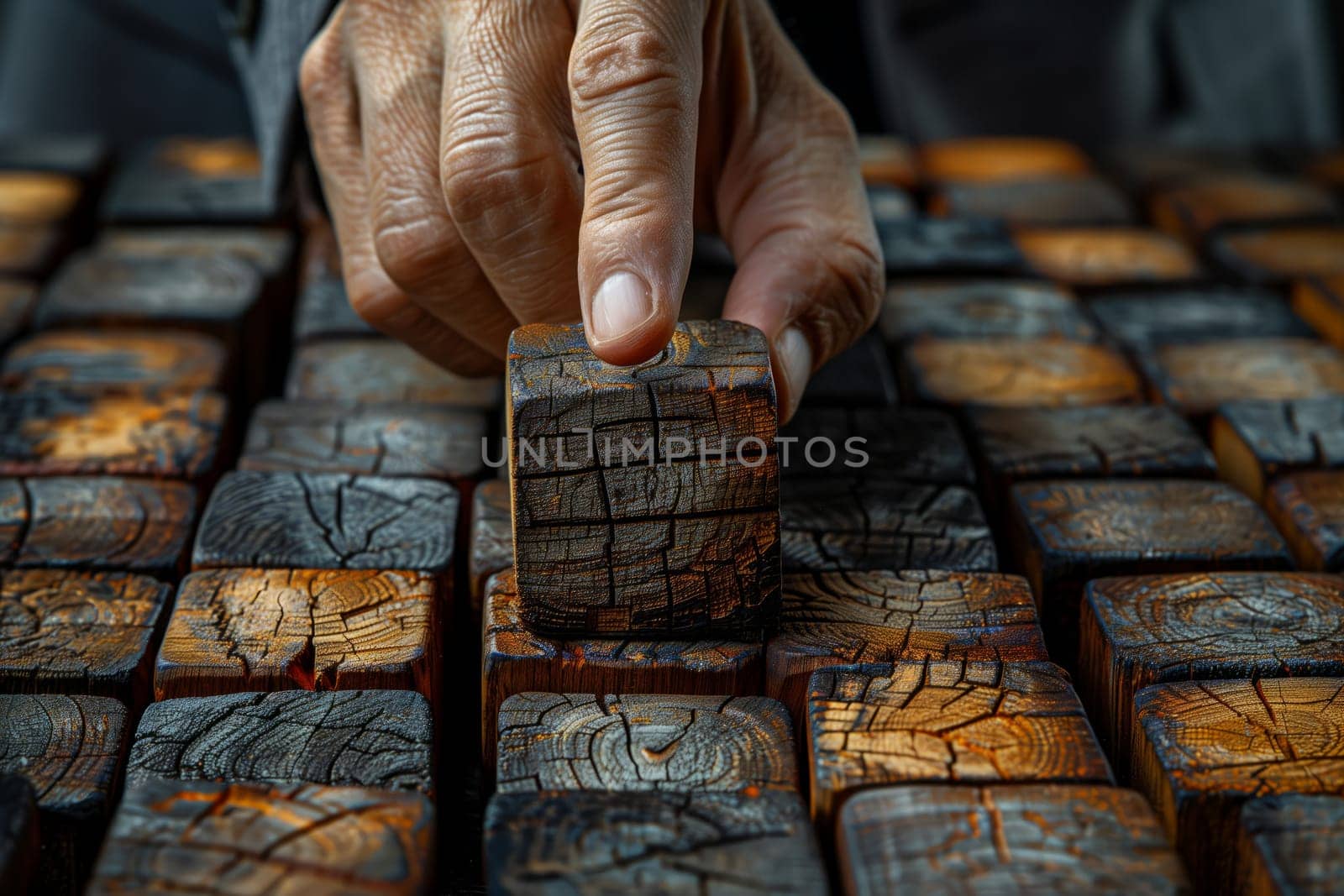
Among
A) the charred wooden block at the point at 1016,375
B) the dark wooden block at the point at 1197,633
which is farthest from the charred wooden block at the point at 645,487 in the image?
the charred wooden block at the point at 1016,375

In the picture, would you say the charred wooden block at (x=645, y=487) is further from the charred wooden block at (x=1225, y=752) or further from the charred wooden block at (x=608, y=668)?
the charred wooden block at (x=1225, y=752)

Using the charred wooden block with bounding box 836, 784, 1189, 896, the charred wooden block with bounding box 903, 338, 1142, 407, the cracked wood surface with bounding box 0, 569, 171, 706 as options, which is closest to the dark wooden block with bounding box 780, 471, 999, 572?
the charred wooden block with bounding box 903, 338, 1142, 407

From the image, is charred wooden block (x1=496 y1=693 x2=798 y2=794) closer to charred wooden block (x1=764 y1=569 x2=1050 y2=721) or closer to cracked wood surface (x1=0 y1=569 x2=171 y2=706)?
charred wooden block (x1=764 y1=569 x2=1050 y2=721)

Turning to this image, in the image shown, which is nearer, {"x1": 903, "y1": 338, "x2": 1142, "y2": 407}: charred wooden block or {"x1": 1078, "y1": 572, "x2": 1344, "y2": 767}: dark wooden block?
{"x1": 1078, "y1": 572, "x2": 1344, "y2": 767}: dark wooden block

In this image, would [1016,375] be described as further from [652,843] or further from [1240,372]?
[652,843]

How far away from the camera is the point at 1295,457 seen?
167 cm

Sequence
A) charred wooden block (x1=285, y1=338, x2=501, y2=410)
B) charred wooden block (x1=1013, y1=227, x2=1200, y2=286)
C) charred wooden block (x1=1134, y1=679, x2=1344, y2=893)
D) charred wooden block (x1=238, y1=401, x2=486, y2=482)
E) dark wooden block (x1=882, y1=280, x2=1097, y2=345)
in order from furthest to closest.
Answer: charred wooden block (x1=1013, y1=227, x2=1200, y2=286) < dark wooden block (x1=882, y1=280, x2=1097, y2=345) < charred wooden block (x1=285, y1=338, x2=501, y2=410) < charred wooden block (x1=238, y1=401, x2=486, y2=482) < charred wooden block (x1=1134, y1=679, x2=1344, y2=893)

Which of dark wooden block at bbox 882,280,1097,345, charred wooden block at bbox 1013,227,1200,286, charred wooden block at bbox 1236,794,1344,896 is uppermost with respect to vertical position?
charred wooden block at bbox 1013,227,1200,286

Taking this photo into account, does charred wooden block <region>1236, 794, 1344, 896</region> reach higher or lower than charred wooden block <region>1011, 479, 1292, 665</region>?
lower

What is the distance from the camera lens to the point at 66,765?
117 centimetres

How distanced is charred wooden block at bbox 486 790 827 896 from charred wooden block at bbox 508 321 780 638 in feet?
0.79

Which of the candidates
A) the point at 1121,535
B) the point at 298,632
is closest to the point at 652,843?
the point at 298,632

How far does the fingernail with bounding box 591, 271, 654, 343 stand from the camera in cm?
124

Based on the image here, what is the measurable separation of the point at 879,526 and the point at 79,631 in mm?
900
